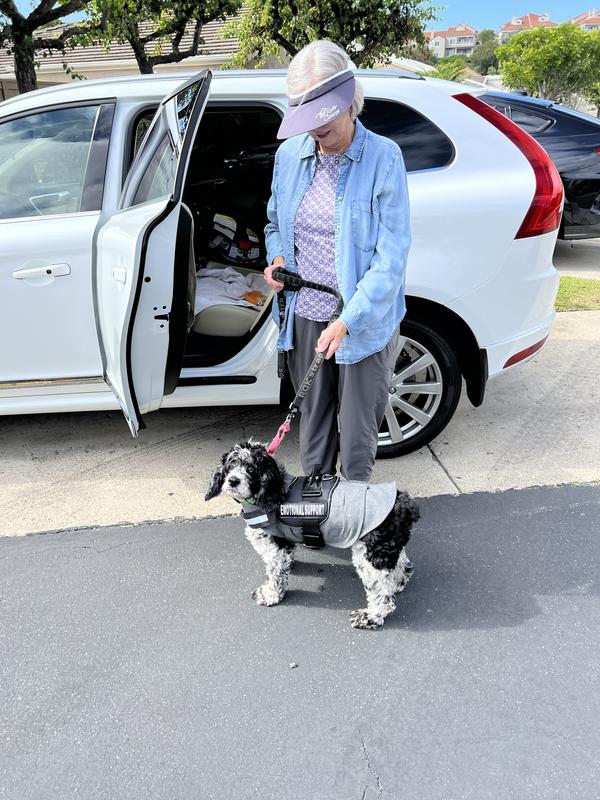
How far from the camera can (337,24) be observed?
38.4 feet

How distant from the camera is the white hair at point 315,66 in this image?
2.00m

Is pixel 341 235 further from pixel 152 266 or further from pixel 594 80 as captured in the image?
pixel 594 80

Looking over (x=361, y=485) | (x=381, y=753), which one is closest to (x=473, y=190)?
(x=361, y=485)

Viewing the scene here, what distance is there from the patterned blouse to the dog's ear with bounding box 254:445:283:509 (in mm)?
590

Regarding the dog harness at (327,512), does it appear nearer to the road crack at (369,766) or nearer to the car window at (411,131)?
the road crack at (369,766)

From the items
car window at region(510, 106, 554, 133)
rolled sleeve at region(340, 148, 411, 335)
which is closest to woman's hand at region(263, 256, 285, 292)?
rolled sleeve at region(340, 148, 411, 335)

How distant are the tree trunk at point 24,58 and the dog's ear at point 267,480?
9517 millimetres

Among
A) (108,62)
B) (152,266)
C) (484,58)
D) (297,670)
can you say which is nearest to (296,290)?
(152,266)

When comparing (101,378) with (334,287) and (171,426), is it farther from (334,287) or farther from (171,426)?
(334,287)

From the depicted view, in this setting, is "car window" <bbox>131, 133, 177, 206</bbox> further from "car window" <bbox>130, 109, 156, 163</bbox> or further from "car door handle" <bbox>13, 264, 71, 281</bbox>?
"car door handle" <bbox>13, 264, 71, 281</bbox>

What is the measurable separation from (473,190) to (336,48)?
129 centimetres

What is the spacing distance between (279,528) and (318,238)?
3.57 feet

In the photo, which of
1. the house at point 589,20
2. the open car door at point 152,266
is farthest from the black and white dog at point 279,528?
the house at point 589,20

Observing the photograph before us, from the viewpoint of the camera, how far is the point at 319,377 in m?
2.54
